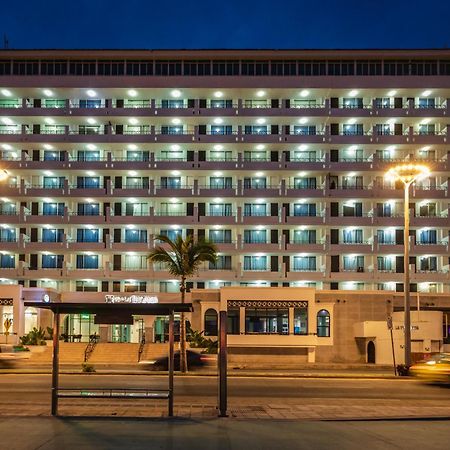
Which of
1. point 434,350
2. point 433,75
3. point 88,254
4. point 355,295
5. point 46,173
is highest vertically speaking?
point 433,75

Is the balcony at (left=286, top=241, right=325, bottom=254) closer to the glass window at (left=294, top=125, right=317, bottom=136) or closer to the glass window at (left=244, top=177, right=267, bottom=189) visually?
the glass window at (left=244, top=177, right=267, bottom=189)

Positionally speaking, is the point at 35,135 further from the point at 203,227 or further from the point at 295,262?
the point at 295,262

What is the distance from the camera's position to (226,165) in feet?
214

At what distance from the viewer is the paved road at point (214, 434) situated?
1165cm

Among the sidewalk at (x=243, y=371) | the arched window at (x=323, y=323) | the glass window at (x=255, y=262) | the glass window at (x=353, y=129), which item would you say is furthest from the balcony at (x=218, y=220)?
the sidewalk at (x=243, y=371)

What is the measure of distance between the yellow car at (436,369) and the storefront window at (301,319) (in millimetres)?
21902

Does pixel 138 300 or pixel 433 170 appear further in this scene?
pixel 433 170

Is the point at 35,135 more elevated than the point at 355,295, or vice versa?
the point at 35,135

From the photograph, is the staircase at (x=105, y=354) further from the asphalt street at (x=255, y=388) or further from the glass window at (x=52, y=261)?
the asphalt street at (x=255, y=388)

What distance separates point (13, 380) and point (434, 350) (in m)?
30.6

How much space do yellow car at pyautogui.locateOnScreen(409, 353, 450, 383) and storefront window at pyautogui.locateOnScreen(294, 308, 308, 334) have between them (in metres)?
21.9

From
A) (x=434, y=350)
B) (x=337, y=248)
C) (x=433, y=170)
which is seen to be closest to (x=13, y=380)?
(x=434, y=350)

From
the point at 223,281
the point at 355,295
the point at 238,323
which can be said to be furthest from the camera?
the point at 223,281

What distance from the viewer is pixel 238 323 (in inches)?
1999
